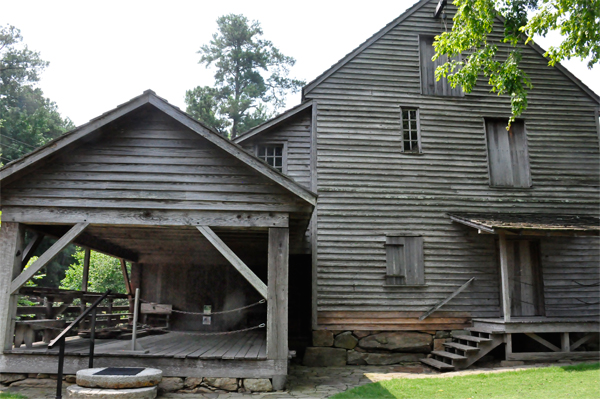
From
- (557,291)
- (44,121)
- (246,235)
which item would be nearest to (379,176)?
(246,235)

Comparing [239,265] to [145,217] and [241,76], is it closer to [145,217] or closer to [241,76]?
[145,217]

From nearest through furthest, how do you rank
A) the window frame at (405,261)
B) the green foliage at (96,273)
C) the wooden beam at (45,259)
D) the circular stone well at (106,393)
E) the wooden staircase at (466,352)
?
1. the circular stone well at (106,393)
2. the wooden beam at (45,259)
3. the wooden staircase at (466,352)
4. the window frame at (405,261)
5. the green foliage at (96,273)

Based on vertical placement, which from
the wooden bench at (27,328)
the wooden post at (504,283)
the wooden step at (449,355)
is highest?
the wooden post at (504,283)

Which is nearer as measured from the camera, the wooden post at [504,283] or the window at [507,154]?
the wooden post at [504,283]

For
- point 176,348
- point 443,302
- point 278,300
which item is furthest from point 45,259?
point 443,302

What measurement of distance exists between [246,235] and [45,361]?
443cm

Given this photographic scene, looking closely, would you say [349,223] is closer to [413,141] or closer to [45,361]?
[413,141]

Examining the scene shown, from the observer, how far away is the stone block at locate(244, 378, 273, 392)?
25.6ft

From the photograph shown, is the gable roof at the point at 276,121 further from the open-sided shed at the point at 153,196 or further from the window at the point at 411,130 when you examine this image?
the open-sided shed at the point at 153,196

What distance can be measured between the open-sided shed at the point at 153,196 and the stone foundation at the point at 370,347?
13.4 ft

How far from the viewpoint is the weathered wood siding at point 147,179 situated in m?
8.18

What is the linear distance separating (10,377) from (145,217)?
3.39m

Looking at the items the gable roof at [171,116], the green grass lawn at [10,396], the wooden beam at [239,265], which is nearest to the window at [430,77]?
the gable roof at [171,116]

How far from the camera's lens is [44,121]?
32812 mm
